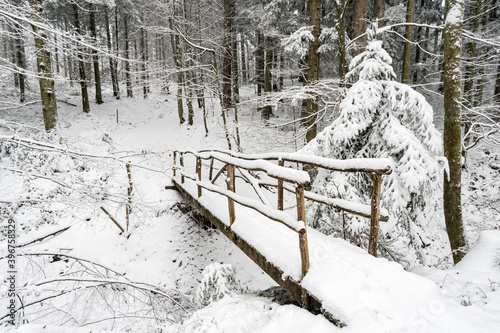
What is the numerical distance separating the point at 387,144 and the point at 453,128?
2149 millimetres

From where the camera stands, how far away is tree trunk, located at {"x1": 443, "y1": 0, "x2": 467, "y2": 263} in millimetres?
5184

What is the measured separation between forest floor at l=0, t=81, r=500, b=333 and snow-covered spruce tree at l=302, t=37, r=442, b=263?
3.52ft

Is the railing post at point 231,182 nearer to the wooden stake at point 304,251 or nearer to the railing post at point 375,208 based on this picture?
the wooden stake at point 304,251

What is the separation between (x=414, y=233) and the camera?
188 inches

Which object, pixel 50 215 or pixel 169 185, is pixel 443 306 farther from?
pixel 50 215

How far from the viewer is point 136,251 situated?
736 cm

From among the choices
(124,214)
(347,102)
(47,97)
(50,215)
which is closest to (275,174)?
(347,102)

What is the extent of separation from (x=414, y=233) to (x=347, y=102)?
2810mm

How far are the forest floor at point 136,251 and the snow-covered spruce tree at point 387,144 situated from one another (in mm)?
1073

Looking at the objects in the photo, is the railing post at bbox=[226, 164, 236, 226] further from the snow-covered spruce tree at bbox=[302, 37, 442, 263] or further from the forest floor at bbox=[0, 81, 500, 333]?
the snow-covered spruce tree at bbox=[302, 37, 442, 263]

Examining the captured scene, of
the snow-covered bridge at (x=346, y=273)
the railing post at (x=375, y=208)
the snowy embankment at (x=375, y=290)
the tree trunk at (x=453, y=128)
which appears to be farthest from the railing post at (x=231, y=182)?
the tree trunk at (x=453, y=128)

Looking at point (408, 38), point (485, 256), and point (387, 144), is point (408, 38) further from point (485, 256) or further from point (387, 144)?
point (485, 256)

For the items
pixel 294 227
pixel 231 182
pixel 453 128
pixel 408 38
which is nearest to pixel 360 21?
pixel 408 38

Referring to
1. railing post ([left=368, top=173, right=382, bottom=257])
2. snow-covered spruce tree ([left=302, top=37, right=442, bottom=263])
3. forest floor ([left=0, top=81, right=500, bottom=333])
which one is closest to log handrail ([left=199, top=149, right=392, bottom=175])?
railing post ([left=368, top=173, right=382, bottom=257])
